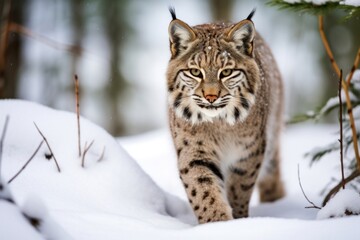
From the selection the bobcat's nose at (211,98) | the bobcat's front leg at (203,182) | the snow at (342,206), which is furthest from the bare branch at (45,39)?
the snow at (342,206)

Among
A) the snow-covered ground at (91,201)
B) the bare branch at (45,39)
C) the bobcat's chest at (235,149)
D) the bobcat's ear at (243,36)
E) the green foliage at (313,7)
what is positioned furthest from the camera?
the bobcat's chest at (235,149)

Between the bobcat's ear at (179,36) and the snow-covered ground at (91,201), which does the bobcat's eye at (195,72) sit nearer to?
the bobcat's ear at (179,36)

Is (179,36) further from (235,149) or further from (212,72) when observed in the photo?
(235,149)

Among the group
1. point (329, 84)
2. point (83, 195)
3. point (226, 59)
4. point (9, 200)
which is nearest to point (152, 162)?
point (226, 59)

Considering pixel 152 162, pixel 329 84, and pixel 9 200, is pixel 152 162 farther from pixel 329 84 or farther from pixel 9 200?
pixel 329 84

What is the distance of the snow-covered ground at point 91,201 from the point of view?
2193 mm

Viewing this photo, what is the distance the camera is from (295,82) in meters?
18.4

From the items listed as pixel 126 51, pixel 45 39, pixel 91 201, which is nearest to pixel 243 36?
pixel 45 39

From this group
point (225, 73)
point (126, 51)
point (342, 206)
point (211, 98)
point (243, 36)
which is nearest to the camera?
point (342, 206)

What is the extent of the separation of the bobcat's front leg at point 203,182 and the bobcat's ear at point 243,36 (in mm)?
761

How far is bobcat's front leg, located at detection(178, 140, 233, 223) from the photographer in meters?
3.22

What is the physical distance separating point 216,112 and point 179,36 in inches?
25.1

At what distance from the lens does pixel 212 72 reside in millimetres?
3400

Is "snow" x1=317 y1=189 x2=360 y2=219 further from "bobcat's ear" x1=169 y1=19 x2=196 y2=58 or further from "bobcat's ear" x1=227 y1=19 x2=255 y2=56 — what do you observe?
"bobcat's ear" x1=169 y1=19 x2=196 y2=58
